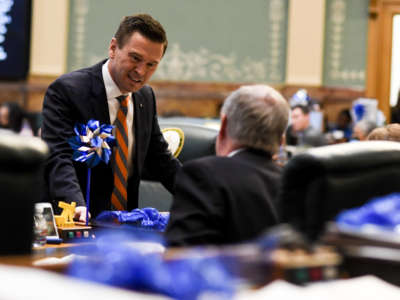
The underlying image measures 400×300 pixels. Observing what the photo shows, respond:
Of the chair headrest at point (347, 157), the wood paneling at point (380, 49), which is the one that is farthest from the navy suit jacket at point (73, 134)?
the wood paneling at point (380, 49)

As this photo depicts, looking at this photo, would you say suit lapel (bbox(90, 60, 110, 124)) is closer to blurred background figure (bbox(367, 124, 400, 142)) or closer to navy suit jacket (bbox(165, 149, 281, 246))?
blurred background figure (bbox(367, 124, 400, 142))

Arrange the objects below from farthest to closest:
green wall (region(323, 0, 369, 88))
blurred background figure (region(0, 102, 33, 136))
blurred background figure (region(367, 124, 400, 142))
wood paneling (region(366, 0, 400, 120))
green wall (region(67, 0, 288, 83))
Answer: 1. wood paneling (region(366, 0, 400, 120))
2. green wall (region(323, 0, 369, 88))
3. green wall (region(67, 0, 288, 83))
4. blurred background figure (region(0, 102, 33, 136))
5. blurred background figure (region(367, 124, 400, 142))

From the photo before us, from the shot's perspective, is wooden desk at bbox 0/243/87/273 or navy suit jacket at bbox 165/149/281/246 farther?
navy suit jacket at bbox 165/149/281/246

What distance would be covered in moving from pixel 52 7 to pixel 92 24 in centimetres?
50

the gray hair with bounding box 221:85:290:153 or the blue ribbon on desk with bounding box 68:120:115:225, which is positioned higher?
the gray hair with bounding box 221:85:290:153

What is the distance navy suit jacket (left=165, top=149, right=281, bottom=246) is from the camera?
1.55m

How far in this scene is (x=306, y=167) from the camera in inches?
50.2

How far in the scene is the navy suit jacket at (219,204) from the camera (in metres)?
1.55

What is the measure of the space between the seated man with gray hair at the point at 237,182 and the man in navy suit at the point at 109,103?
112cm

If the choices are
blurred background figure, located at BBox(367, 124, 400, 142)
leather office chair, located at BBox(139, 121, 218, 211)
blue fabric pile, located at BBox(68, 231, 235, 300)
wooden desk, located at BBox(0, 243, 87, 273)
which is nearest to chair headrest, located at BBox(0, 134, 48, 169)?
wooden desk, located at BBox(0, 243, 87, 273)

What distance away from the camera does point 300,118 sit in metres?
6.56

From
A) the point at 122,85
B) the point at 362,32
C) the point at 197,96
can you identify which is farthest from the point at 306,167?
the point at 362,32

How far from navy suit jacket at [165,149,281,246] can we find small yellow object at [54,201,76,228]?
0.82 m

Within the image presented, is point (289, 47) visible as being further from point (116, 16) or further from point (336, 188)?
point (336, 188)
